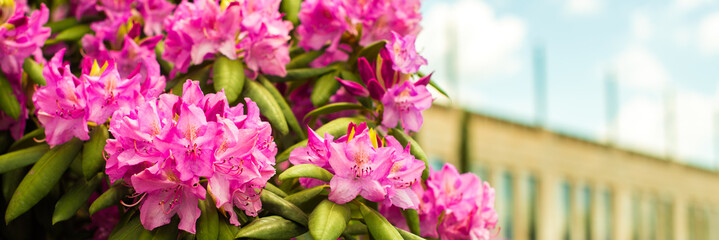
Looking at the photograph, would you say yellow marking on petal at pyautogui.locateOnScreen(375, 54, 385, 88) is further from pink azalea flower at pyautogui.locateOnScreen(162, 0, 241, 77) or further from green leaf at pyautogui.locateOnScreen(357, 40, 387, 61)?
pink azalea flower at pyautogui.locateOnScreen(162, 0, 241, 77)

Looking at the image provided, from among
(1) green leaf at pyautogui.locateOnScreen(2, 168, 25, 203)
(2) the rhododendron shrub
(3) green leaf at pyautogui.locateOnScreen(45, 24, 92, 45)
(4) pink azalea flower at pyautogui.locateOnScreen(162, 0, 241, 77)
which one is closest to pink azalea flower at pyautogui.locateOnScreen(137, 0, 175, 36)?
(2) the rhododendron shrub

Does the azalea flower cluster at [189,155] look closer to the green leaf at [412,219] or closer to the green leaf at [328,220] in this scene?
the green leaf at [328,220]

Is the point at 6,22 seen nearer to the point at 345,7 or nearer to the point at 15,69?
the point at 15,69

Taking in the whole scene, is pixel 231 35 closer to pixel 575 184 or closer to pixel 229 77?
pixel 229 77

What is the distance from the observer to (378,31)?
1206mm

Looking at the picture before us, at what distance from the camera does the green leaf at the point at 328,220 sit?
84 centimetres

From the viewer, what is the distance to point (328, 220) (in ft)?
2.84

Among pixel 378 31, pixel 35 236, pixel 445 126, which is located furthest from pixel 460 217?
pixel 445 126

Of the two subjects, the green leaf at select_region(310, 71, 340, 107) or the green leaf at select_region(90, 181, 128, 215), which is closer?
the green leaf at select_region(90, 181, 128, 215)

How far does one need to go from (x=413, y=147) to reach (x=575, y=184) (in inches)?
316

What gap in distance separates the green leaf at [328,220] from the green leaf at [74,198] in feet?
1.10

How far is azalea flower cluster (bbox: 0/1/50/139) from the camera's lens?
3.76 feet

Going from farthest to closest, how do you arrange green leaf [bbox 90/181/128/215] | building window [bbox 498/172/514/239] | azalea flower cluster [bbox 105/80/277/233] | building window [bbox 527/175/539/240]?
building window [bbox 527/175/539/240], building window [bbox 498/172/514/239], green leaf [bbox 90/181/128/215], azalea flower cluster [bbox 105/80/277/233]

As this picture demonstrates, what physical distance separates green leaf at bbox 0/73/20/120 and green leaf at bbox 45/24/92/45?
0.58ft
